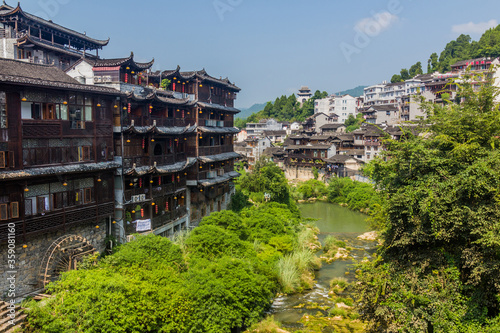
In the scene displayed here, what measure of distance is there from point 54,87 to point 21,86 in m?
1.33

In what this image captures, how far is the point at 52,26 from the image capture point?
97.9 feet

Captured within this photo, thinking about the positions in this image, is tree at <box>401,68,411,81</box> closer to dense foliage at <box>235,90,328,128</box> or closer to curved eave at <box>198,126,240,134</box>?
dense foliage at <box>235,90,328,128</box>

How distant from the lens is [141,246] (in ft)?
61.0

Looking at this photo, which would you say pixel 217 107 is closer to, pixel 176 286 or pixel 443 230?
pixel 176 286

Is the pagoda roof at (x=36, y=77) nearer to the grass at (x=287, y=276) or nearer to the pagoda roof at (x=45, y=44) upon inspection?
the pagoda roof at (x=45, y=44)

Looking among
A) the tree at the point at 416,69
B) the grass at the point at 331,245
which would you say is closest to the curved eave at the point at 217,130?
the grass at the point at 331,245

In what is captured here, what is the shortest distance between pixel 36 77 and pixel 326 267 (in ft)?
73.0

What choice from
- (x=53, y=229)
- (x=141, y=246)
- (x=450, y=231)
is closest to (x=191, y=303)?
(x=141, y=246)

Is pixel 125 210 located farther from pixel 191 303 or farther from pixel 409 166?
pixel 409 166

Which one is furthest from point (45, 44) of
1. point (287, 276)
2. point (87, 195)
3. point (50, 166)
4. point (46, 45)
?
point (287, 276)

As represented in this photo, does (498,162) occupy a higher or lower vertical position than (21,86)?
lower

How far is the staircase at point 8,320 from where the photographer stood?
13031 mm

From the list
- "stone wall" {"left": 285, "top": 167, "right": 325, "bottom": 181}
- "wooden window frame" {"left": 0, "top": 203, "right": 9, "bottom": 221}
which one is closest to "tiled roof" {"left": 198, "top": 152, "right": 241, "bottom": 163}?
"wooden window frame" {"left": 0, "top": 203, "right": 9, "bottom": 221}

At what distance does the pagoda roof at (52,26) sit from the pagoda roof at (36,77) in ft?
36.3
